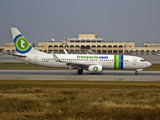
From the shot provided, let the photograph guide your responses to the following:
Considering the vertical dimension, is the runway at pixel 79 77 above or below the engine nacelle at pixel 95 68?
below

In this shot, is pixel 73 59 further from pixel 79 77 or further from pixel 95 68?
pixel 79 77

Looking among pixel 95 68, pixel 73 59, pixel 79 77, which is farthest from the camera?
pixel 73 59

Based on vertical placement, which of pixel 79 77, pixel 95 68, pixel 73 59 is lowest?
pixel 79 77

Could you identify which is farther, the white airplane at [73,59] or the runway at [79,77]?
the white airplane at [73,59]

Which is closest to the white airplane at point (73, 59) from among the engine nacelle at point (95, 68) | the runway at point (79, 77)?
the engine nacelle at point (95, 68)

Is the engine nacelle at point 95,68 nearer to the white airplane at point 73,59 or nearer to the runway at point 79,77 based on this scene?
the runway at point 79,77

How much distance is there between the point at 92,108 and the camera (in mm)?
13086

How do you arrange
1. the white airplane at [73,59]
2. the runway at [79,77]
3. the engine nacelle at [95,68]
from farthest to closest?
the white airplane at [73,59] → the engine nacelle at [95,68] → the runway at [79,77]

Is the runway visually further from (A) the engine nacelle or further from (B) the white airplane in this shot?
(B) the white airplane

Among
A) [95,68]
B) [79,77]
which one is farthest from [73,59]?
[79,77]

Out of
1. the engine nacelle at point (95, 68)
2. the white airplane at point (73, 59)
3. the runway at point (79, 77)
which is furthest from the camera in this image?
the white airplane at point (73, 59)

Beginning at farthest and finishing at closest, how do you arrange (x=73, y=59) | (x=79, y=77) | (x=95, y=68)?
(x=73, y=59) < (x=95, y=68) < (x=79, y=77)

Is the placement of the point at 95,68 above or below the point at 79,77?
above

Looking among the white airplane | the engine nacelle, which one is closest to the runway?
the engine nacelle
